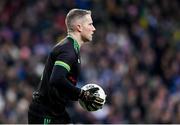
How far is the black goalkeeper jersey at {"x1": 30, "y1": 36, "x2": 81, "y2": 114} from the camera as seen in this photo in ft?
23.8

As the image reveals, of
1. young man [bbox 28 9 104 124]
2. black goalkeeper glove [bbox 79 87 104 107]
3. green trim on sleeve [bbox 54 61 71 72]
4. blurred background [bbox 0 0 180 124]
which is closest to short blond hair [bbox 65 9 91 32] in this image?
young man [bbox 28 9 104 124]

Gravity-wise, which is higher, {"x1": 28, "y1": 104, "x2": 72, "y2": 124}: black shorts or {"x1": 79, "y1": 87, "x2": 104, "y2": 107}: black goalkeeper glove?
{"x1": 79, "y1": 87, "x2": 104, "y2": 107}: black goalkeeper glove

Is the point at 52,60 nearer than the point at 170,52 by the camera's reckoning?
Answer: Yes

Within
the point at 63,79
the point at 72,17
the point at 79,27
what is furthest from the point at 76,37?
the point at 63,79

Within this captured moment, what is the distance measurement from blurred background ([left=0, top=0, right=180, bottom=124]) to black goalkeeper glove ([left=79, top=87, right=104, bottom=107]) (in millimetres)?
5865

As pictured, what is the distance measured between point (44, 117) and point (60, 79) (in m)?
0.57

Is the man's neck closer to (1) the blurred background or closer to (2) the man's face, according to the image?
(2) the man's face

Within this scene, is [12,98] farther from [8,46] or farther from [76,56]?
[76,56]

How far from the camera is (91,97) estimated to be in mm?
7504

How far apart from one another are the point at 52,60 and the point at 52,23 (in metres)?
9.62

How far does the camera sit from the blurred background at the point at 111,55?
46.1 feet

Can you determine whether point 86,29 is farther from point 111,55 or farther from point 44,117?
point 111,55

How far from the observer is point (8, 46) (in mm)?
15641

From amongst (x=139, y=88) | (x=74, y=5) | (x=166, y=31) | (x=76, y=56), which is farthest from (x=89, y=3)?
(x=76, y=56)
